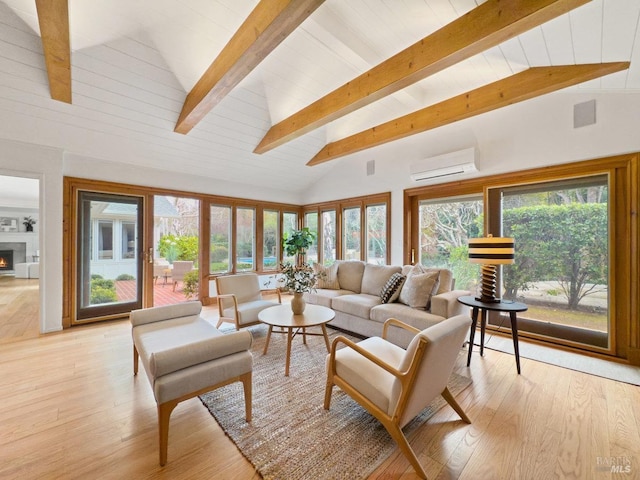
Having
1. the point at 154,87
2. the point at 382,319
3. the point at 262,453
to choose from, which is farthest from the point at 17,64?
the point at 382,319

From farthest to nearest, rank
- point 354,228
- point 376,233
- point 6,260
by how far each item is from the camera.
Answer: point 6,260 → point 354,228 → point 376,233

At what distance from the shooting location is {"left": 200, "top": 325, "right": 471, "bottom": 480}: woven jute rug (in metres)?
1.54

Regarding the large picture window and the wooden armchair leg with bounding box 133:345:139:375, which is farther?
the large picture window

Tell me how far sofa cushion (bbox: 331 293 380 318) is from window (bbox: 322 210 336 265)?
2352 millimetres

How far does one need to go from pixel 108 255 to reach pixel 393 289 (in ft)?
14.7

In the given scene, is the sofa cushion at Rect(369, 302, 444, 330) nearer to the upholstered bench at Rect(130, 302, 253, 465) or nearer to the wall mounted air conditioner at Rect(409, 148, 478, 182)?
the upholstered bench at Rect(130, 302, 253, 465)

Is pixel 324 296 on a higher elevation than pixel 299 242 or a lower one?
lower

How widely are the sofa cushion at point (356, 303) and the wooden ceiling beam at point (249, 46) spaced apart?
2866 millimetres

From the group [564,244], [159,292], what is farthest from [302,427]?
[159,292]

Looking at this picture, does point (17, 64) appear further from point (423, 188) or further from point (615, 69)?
point (615, 69)

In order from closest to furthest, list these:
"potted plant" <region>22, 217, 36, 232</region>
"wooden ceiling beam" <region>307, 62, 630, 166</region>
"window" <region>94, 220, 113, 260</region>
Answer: "wooden ceiling beam" <region>307, 62, 630, 166</region>, "window" <region>94, 220, 113, 260</region>, "potted plant" <region>22, 217, 36, 232</region>

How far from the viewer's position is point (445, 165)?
12.7ft

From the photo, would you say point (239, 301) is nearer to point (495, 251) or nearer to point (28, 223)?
point (495, 251)

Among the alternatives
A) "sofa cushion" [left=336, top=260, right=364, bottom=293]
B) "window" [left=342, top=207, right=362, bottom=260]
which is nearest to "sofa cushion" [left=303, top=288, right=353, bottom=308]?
"sofa cushion" [left=336, top=260, right=364, bottom=293]
